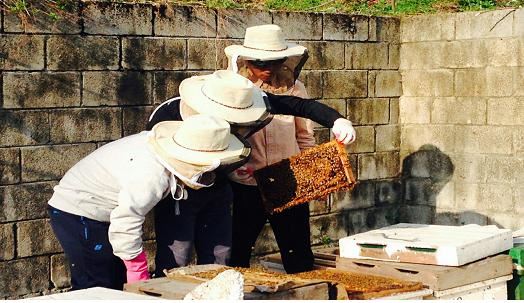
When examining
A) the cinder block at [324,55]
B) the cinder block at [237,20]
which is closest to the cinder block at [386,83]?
the cinder block at [324,55]

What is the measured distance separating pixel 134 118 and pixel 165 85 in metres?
0.35

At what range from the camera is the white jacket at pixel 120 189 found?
15.7 ft

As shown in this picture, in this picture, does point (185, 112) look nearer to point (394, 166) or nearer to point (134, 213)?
point (134, 213)

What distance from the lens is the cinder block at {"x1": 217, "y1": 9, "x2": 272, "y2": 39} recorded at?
24.1 feet

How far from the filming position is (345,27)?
8289 mm

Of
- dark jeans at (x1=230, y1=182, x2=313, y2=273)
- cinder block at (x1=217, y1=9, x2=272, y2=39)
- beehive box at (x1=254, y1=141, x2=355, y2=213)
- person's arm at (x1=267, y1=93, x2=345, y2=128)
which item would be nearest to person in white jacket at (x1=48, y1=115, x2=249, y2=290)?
person's arm at (x1=267, y1=93, x2=345, y2=128)

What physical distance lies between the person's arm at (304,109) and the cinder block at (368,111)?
265 centimetres

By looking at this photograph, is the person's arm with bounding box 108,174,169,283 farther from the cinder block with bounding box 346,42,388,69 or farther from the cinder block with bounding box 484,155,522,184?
the cinder block with bounding box 484,155,522,184

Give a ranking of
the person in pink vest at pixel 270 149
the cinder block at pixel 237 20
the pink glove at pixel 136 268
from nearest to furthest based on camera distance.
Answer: the pink glove at pixel 136 268
the person in pink vest at pixel 270 149
the cinder block at pixel 237 20

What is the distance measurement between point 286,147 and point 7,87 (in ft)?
5.92

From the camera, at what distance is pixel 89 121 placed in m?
6.55

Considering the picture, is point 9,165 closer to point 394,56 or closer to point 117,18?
point 117,18

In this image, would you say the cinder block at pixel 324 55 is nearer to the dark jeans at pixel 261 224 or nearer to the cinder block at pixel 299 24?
the cinder block at pixel 299 24

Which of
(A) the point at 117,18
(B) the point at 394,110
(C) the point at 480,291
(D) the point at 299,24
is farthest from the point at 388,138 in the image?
(C) the point at 480,291
